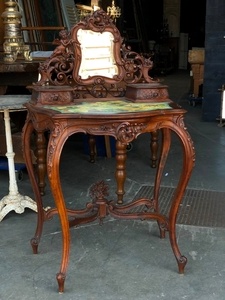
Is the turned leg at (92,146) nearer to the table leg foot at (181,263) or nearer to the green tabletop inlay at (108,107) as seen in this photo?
the green tabletop inlay at (108,107)

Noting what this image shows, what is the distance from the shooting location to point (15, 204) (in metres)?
2.83

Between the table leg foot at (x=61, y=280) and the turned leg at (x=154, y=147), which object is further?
the turned leg at (x=154, y=147)

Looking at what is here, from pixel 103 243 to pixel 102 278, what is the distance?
1.26 ft

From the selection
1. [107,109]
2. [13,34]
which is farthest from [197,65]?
[107,109]

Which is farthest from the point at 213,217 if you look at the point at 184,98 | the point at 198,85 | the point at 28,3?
the point at 184,98

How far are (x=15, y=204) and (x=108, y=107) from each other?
1167 millimetres

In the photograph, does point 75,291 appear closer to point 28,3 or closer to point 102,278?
point 102,278

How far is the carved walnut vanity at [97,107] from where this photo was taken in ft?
6.13

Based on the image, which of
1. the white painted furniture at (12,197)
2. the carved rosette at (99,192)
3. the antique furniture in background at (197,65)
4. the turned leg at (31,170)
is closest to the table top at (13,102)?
the white painted furniture at (12,197)

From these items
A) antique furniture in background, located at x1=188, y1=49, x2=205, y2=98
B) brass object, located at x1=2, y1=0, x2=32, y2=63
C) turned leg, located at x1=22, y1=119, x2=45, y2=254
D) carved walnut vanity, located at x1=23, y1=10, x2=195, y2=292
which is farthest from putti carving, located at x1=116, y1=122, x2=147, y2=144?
antique furniture in background, located at x1=188, y1=49, x2=205, y2=98

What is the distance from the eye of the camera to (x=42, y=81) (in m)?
2.17

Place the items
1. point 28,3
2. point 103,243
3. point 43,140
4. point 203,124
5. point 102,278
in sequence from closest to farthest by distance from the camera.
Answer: point 102,278, point 103,243, point 43,140, point 28,3, point 203,124

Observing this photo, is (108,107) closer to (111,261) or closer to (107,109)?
(107,109)

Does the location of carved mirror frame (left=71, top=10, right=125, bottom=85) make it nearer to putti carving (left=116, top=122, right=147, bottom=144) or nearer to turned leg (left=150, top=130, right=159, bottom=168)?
putti carving (left=116, top=122, right=147, bottom=144)
